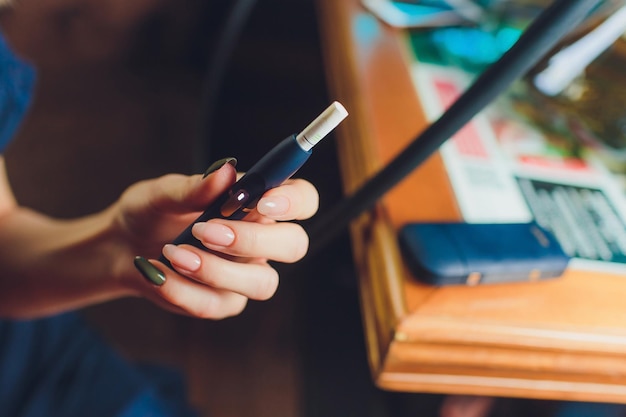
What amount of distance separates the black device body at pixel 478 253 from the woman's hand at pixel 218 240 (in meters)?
0.09

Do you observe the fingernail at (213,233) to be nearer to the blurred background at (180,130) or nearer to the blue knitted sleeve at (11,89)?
the blue knitted sleeve at (11,89)

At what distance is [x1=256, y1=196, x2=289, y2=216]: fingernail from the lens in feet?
1.04

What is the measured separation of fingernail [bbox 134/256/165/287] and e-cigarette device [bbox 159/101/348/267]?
3 centimetres

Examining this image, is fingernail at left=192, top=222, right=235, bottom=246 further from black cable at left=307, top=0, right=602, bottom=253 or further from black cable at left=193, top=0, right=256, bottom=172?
black cable at left=193, top=0, right=256, bottom=172

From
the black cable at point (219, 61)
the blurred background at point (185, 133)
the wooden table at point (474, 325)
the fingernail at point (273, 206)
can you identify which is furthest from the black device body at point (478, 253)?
the black cable at point (219, 61)

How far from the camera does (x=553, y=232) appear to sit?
47cm

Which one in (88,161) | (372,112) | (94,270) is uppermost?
(372,112)

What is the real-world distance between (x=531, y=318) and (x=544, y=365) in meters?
0.04

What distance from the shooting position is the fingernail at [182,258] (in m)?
0.33

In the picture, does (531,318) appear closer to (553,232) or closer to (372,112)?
(553,232)

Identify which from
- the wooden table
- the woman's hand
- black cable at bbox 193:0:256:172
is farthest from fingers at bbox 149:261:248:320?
black cable at bbox 193:0:256:172

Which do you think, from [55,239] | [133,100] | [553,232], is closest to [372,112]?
[553,232]

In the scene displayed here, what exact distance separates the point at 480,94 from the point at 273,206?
0.16m

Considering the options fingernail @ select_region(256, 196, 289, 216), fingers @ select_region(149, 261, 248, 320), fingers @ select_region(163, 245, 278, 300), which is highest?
fingernail @ select_region(256, 196, 289, 216)
